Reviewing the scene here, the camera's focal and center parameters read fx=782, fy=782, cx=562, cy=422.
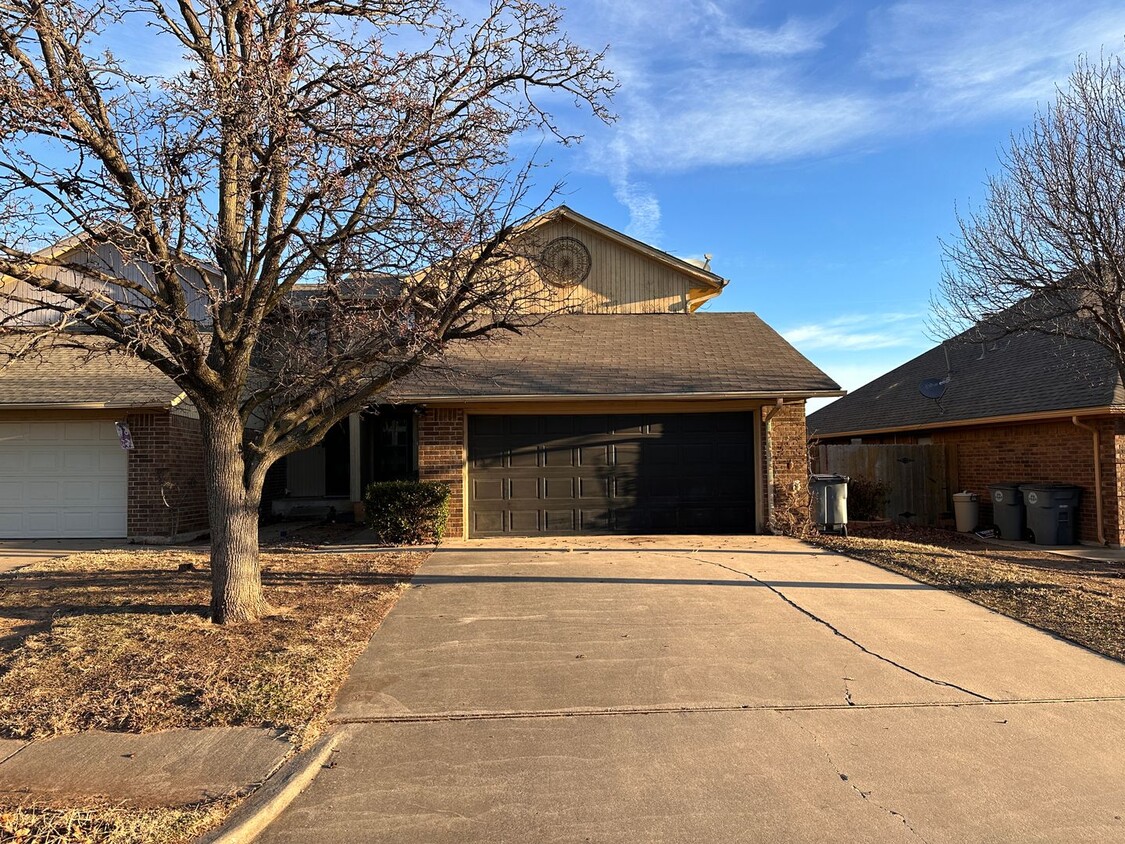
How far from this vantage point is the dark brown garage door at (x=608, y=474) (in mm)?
12805

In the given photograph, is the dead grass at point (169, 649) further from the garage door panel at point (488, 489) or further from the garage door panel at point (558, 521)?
the garage door panel at point (558, 521)

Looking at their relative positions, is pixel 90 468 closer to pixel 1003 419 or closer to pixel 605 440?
pixel 605 440

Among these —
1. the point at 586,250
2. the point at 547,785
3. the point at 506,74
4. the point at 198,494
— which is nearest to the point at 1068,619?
the point at 547,785

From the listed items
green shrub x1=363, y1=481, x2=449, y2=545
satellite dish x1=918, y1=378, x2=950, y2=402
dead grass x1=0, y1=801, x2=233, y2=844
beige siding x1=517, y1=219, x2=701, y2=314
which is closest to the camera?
dead grass x1=0, y1=801, x2=233, y2=844

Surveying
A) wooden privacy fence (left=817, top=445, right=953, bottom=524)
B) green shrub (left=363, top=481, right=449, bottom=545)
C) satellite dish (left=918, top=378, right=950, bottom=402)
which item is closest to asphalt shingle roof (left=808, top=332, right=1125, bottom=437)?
satellite dish (left=918, top=378, right=950, bottom=402)

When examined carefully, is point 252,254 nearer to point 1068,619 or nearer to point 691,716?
point 691,716

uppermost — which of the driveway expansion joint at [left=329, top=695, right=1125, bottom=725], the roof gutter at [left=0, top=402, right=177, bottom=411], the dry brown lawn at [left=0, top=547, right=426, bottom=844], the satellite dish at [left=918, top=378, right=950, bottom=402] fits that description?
the satellite dish at [left=918, top=378, right=950, bottom=402]

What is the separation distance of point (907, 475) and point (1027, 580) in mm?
8122

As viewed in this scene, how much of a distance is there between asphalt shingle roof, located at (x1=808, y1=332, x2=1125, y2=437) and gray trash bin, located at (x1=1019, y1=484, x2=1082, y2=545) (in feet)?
4.57

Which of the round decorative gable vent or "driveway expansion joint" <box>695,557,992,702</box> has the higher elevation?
the round decorative gable vent

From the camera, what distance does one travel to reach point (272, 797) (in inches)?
148

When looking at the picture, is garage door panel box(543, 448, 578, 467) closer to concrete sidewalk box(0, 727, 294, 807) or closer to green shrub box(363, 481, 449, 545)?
green shrub box(363, 481, 449, 545)

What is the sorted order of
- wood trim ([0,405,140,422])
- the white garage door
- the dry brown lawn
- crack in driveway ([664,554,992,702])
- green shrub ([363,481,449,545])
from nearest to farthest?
1. the dry brown lawn
2. crack in driveway ([664,554,992,702])
3. green shrub ([363,481,449,545])
4. wood trim ([0,405,140,422])
5. the white garage door

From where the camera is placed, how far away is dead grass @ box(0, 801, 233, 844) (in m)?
3.33
